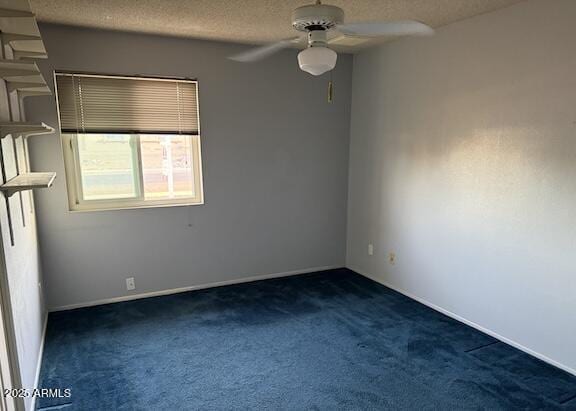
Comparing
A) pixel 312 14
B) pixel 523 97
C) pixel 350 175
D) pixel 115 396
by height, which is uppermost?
pixel 312 14

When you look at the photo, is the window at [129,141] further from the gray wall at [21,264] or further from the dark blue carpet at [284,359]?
the dark blue carpet at [284,359]

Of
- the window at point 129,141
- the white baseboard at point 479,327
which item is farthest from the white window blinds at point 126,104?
the white baseboard at point 479,327

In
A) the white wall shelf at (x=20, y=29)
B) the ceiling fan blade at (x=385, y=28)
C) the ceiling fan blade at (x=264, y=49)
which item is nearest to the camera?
the white wall shelf at (x=20, y=29)

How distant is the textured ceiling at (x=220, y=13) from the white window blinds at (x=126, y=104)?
437mm

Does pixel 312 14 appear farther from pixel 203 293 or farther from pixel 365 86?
pixel 203 293

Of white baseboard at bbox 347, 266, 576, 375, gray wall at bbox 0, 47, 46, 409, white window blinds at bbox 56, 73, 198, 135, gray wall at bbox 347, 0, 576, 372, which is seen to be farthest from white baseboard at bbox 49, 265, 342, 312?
white window blinds at bbox 56, 73, 198, 135

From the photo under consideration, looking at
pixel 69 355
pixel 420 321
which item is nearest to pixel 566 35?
pixel 420 321

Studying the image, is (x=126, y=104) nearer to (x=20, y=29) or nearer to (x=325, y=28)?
(x=20, y=29)

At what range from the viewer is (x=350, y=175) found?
434 centimetres

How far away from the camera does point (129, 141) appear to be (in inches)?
134

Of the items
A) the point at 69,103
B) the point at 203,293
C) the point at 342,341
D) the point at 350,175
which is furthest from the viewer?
the point at 350,175

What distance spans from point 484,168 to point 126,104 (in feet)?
9.81

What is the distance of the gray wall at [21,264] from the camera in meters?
1.82

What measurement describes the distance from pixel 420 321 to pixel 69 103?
3.42 meters
